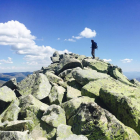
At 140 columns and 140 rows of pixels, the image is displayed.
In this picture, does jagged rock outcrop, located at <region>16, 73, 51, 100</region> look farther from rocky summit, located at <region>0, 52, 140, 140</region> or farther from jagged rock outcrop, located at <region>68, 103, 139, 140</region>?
jagged rock outcrop, located at <region>68, 103, 139, 140</region>

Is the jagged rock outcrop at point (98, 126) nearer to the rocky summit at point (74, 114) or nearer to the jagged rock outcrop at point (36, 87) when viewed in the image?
the rocky summit at point (74, 114)

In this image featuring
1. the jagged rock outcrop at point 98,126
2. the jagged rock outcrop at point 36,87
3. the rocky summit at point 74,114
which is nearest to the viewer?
the jagged rock outcrop at point 98,126

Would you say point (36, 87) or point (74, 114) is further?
point (36, 87)

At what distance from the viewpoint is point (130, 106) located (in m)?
8.45

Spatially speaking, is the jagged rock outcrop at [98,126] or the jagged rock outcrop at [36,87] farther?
the jagged rock outcrop at [36,87]

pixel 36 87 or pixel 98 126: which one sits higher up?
pixel 36 87

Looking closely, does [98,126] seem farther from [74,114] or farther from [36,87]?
[36,87]

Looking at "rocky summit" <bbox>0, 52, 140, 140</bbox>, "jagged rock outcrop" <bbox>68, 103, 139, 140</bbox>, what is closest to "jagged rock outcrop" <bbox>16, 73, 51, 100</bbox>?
"rocky summit" <bbox>0, 52, 140, 140</bbox>

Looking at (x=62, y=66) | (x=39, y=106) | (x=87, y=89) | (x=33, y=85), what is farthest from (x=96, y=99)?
(x=62, y=66)

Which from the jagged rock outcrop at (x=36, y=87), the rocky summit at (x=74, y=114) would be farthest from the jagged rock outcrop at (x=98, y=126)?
the jagged rock outcrop at (x=36, y=87)

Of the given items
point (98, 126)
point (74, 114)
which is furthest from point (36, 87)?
A: point (98, 126)

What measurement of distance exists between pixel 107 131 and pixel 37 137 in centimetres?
490

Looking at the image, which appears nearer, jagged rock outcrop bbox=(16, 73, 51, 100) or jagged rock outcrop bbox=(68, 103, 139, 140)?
jagged rock outcrop bbox=(68, 103, 139, 140)

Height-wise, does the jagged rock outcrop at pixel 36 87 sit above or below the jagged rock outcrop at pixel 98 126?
above
